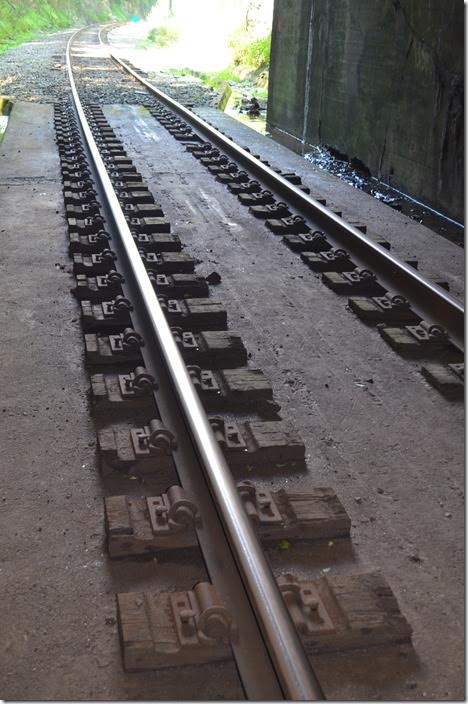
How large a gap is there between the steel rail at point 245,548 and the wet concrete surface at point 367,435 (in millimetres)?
192

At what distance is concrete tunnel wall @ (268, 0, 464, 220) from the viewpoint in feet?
23.4

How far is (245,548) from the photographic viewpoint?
2148 millimetres

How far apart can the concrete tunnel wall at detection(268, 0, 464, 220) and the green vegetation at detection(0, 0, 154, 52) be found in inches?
885

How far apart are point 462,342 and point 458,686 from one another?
2.27 metres

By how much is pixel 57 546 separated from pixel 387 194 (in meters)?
6.76

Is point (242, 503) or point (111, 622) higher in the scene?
point (242, 503)

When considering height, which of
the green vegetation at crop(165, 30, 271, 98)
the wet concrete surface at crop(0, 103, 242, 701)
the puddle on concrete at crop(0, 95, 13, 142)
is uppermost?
the green vegetation at crop(165, 30, 271, 98)

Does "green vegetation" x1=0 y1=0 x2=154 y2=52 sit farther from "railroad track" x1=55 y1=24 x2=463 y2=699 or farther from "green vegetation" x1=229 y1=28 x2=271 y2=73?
"railroad track" x1=55 y1=24 x2=463 y2=699

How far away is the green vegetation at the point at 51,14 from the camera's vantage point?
129 feet

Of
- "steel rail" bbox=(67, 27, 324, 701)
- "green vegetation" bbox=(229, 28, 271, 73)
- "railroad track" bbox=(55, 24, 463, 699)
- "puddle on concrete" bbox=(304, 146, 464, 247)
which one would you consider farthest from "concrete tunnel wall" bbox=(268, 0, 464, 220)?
"green vegetation" bbox=(229, 28, 271, 73)

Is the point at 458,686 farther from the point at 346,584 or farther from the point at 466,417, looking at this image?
the point at 466,417

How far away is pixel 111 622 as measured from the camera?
211cm

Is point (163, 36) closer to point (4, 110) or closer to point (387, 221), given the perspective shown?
point (4, 110)

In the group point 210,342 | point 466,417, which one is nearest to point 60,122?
point 210,342
